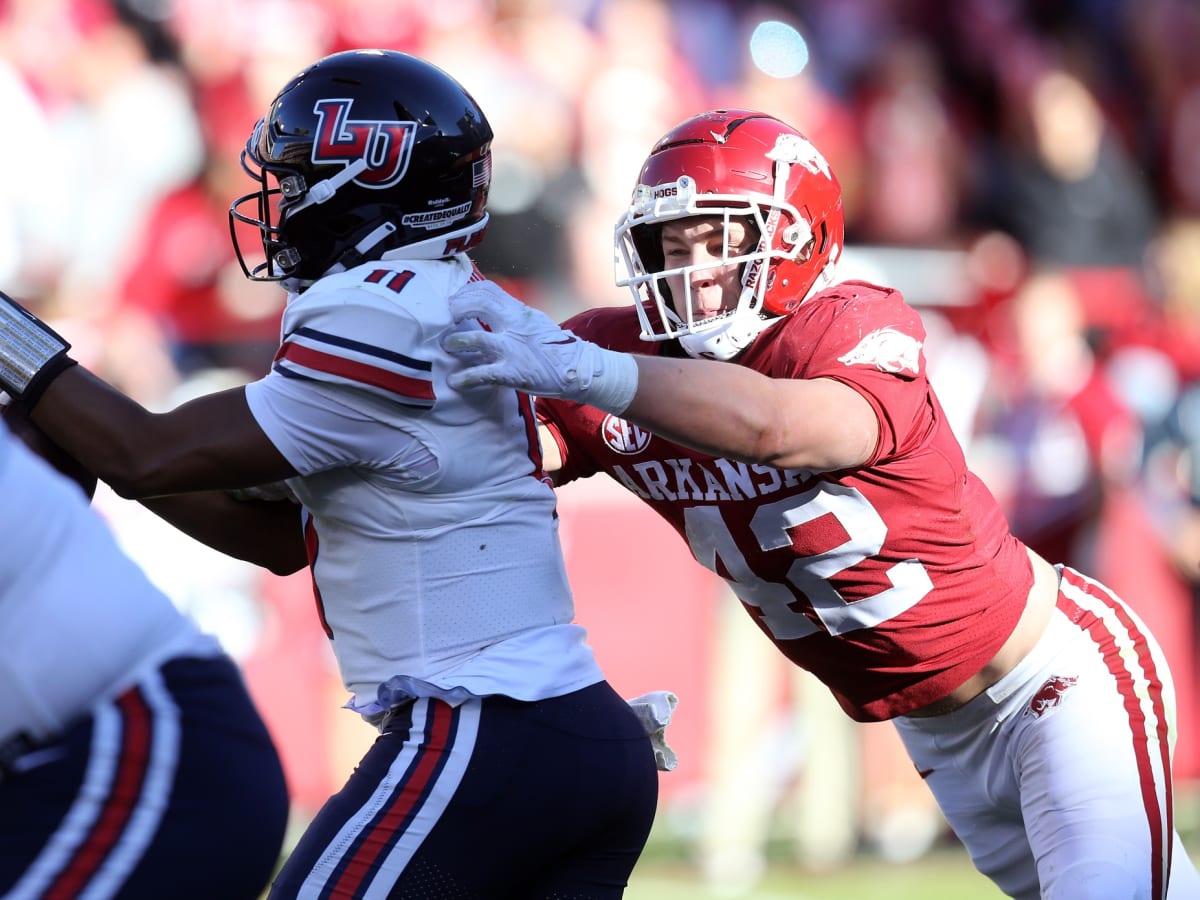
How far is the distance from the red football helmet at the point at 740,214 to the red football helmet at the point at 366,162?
56 centimetres

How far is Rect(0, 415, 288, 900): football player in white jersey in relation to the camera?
183cm

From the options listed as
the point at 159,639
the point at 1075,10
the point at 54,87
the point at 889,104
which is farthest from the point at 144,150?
the point at 1075,10

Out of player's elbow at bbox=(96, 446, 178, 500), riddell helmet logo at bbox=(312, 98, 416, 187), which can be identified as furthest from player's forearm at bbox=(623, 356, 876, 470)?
player's elbow at bbox=(96, 446, 178, 500)

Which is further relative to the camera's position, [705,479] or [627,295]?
[627,295]

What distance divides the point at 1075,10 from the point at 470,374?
778 centimetres

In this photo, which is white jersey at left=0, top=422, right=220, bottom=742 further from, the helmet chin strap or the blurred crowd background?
the blurred crowd background

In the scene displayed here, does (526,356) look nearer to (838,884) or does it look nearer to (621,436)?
(621,436)

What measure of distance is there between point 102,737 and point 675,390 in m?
1.03

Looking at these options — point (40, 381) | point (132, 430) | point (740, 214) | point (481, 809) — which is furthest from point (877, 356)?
point (40, 381)

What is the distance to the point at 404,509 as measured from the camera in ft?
7.75

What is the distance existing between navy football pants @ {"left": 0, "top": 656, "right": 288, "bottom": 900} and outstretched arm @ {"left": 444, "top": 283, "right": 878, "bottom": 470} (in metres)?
0.61

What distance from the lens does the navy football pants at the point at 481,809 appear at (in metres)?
2.23

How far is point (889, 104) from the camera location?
25.9 ft

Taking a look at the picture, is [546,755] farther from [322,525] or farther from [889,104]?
[889,104]
